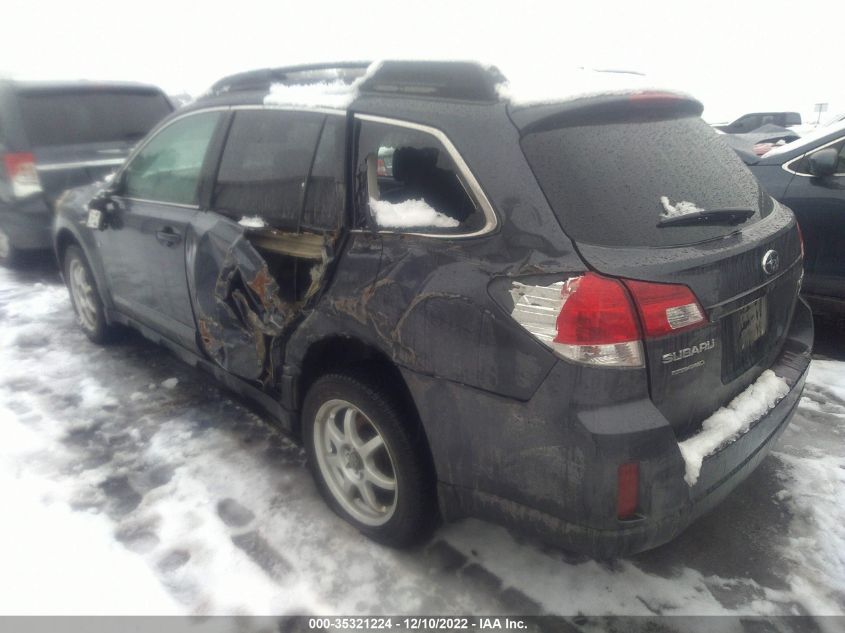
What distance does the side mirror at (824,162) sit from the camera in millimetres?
4074

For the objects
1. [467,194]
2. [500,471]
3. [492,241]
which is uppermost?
[467,194]

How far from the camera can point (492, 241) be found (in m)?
1.91

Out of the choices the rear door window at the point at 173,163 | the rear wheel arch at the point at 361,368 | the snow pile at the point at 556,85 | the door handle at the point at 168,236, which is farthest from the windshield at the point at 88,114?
the snow pile at the point at 556,85

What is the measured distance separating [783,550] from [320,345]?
2.08 meters

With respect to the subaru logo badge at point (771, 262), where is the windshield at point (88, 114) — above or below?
above

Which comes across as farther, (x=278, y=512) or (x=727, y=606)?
(x=278, y=512)

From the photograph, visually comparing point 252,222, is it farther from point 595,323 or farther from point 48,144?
point 48,144

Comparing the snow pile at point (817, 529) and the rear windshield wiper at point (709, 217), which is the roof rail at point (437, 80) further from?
the snow pile at point (817, 529)

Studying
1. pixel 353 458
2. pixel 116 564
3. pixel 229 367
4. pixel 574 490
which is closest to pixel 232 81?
→ pixel 229 367

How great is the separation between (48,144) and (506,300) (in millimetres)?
5772

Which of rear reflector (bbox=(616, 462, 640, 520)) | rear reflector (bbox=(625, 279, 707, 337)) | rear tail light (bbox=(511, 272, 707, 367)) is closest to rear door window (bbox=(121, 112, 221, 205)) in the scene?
rear tail light (bbox=(511, 272, 707, 367))

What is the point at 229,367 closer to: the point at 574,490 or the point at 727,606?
the point at 574,490

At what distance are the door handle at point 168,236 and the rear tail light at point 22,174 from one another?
10.9 ft

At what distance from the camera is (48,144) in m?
5.85
